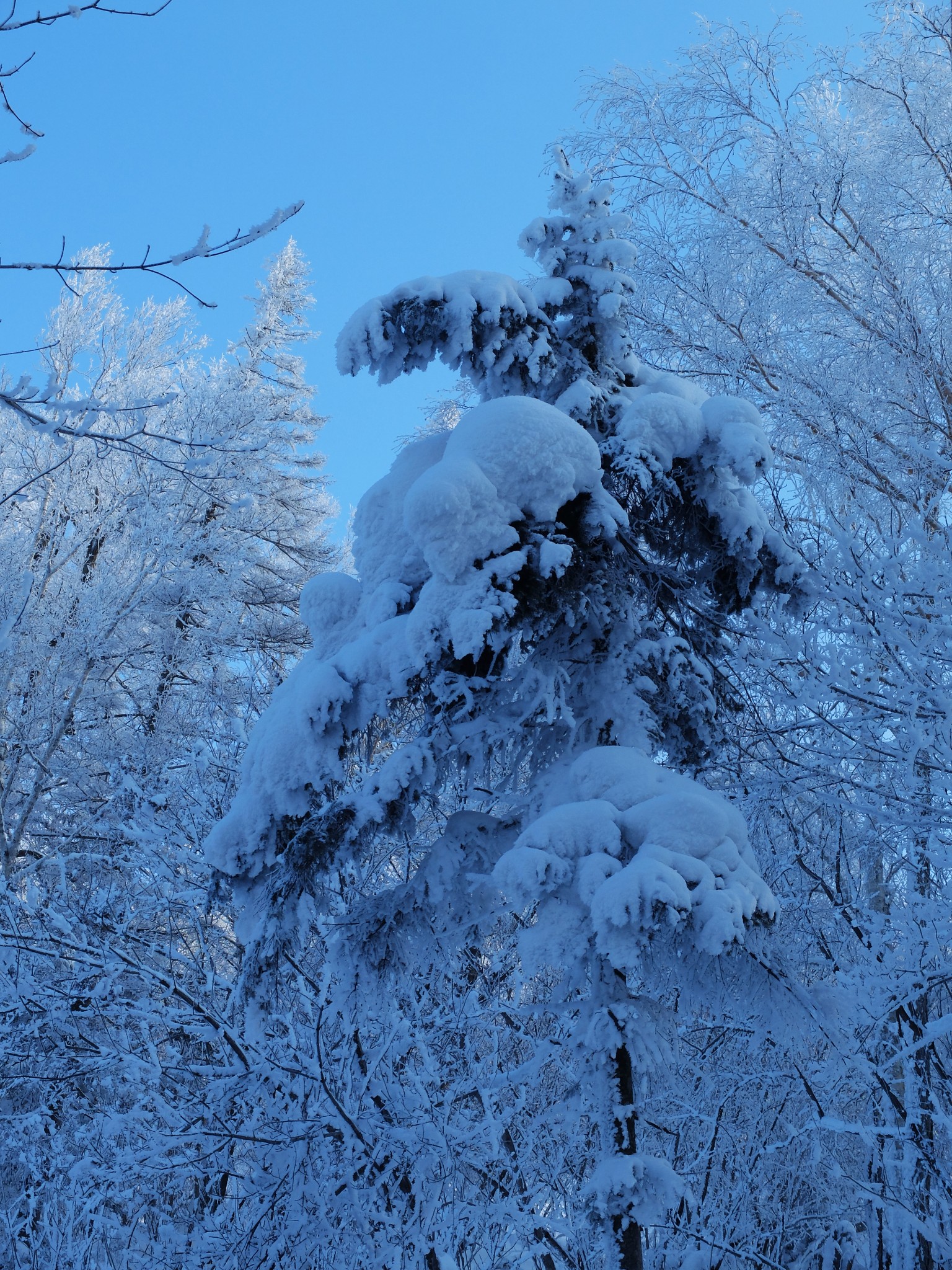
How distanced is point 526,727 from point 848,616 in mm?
1653

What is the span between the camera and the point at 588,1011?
411 cm

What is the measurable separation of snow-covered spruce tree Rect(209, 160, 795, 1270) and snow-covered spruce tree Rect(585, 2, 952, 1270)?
0.61 metres

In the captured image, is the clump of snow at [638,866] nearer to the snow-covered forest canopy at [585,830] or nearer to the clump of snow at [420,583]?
the snow-covered forest canopy at [585,830]

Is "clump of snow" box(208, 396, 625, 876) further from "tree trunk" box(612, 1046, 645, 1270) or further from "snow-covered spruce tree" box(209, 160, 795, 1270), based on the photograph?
"tree trunk" box(612, 1046, 645, 1270)

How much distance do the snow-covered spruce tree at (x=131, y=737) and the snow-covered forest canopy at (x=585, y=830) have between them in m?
0.10

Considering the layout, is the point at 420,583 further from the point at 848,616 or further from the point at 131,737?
the point at 131,737

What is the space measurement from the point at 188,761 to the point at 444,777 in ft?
14.4

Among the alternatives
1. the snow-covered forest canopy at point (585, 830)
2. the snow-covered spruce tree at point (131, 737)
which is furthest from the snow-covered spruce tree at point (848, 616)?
the snow-covered spruce tree at point (131, 737)

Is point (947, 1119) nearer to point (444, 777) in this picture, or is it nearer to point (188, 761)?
point (444, 777)

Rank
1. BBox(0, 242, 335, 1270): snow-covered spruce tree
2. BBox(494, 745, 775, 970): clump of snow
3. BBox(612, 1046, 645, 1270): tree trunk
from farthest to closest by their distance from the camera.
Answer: BBox(0, 242, 335, 1270): snow-covered spruce tree, BBox(612, 1046, 645, 1270): tree trunk, BBox(494, 745, 775, 970): clump of snow

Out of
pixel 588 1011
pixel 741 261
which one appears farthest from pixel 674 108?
pixel 588 1011

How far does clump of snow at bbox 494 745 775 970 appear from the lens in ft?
11.2

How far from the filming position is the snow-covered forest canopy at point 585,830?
151 inches

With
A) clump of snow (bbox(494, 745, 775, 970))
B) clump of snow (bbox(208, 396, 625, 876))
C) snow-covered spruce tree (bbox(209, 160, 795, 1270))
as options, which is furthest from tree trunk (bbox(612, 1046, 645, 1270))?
clump of snow (bbox(208, 396, 625, 876))
